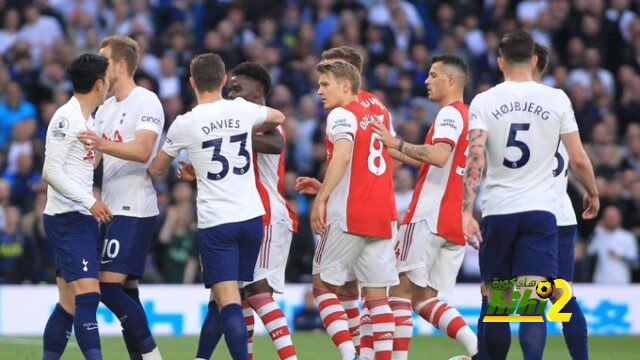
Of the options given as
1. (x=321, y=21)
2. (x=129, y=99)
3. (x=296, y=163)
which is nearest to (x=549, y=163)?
(x=129, y=99)

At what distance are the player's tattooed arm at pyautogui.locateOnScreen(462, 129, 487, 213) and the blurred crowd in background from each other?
8.40 m

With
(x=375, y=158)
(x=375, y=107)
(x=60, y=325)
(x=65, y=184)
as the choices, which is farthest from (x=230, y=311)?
(x=375, y=107)

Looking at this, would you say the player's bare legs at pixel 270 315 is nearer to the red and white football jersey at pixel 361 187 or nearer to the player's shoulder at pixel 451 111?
the red and white football jersey at pixel 361 187

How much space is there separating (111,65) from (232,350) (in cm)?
266

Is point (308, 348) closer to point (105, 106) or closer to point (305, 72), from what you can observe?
point (105, 106)

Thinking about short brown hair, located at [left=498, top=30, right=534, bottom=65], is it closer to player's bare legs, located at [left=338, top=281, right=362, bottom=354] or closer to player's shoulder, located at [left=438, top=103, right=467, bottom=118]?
player's shoulder, located at [left=438, top=103, right=467, bottom=118]

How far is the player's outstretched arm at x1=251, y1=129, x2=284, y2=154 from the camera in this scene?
1006cm

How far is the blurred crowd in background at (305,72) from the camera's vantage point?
17.9 meters

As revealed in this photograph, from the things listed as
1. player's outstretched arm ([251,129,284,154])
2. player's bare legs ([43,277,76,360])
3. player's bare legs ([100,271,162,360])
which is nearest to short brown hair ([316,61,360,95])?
player's outstretched arm ([251,129,284,154])

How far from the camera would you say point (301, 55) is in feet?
68.7

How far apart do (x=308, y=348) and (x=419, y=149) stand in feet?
16.6

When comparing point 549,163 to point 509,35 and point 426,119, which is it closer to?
point 509,35

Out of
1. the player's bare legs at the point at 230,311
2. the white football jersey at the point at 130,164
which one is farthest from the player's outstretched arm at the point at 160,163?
the player's bare legs at the point at 230,311

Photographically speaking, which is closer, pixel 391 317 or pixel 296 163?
pixel 391 317
